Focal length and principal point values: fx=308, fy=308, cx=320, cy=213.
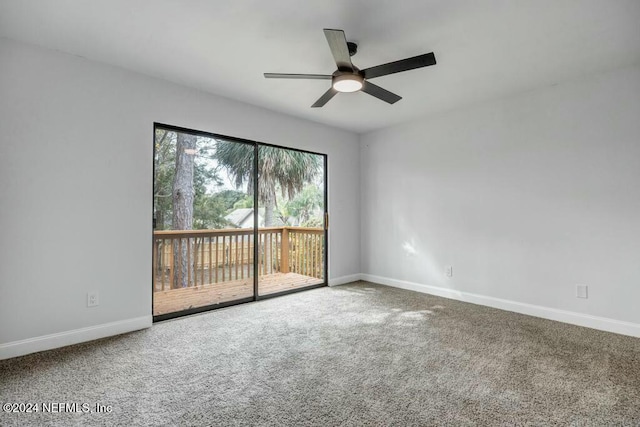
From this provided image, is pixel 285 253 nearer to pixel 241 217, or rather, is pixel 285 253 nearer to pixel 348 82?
pixel 241 217

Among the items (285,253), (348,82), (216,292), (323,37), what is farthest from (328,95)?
(285,253)

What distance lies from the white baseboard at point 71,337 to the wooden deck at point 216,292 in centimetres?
33

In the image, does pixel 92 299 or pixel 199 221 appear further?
pixel 199 221

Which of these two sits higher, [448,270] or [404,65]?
[404,65]

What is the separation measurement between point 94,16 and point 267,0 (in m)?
1.21

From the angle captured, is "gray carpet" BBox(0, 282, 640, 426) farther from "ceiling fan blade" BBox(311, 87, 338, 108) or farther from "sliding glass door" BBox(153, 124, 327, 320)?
"ceiling fan blade" BBox(311, 87, 338, 108)

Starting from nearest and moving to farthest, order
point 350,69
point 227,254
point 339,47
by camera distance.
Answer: point 339,47
point 350,69
point 227,254

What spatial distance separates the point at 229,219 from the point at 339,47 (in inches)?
103

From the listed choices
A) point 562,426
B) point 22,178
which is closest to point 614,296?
point 562,426

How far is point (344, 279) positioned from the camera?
4.75 m

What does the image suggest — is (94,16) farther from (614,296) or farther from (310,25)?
(614,296)

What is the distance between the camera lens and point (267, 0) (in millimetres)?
1934

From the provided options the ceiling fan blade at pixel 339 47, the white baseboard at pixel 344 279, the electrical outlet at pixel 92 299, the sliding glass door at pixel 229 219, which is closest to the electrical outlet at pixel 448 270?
the white baseboard at pixel 344 279

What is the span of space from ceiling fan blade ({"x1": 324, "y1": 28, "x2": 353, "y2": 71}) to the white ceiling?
0.26 m
